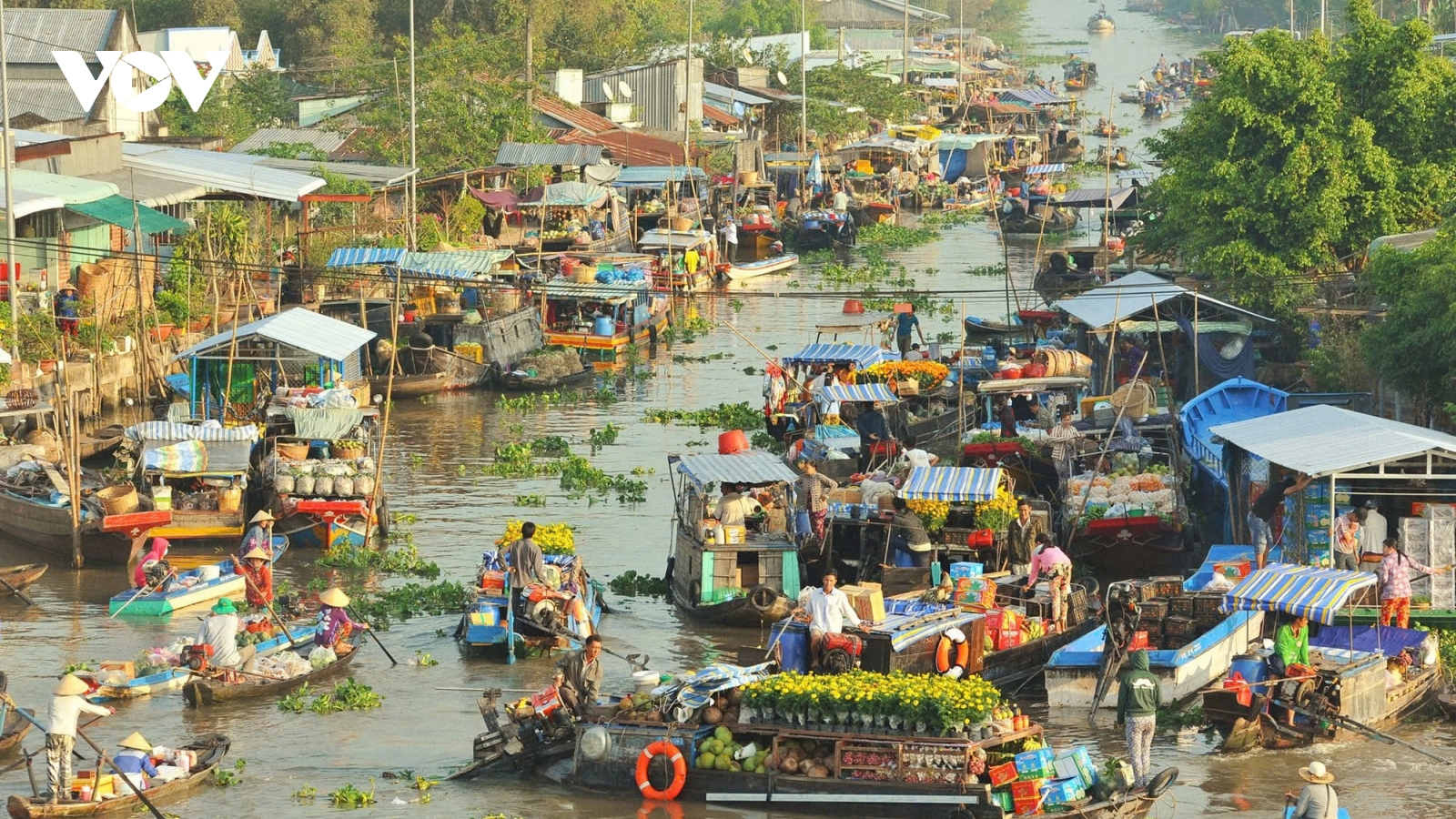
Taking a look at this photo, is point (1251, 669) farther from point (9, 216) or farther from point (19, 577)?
point (9, 216)

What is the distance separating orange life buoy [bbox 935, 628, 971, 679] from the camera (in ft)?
58.0

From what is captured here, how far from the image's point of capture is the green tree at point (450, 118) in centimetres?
4981

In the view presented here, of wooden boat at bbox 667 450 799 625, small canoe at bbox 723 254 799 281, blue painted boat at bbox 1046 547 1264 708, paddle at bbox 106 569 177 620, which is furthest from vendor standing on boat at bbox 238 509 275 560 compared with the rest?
small canoe at bbox 723 254 799 281

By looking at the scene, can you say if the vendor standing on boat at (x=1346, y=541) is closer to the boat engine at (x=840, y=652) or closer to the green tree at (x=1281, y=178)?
the boat engine at (x=840, y=652)

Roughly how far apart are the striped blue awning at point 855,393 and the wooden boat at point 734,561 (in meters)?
5.73

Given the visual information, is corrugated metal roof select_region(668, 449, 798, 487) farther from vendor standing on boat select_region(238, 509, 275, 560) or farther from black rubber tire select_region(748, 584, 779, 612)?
vendor standing on boat select_region(238, 509, 275, 560)

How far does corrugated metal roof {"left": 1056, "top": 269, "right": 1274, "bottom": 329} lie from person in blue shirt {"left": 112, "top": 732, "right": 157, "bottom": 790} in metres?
16.1

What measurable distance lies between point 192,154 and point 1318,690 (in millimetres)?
31529

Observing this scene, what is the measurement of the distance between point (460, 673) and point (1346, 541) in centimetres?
877

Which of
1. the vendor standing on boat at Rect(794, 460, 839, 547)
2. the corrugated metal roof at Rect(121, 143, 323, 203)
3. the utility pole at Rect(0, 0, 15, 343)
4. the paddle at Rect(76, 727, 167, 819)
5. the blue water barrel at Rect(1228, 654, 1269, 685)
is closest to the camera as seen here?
the paddle at Rect(76, 727, 167, 819)

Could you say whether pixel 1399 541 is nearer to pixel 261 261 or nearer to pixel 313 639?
pixel 313 639

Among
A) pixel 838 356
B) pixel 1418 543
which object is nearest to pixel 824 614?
pixel 1418 543

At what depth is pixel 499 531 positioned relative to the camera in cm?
2570

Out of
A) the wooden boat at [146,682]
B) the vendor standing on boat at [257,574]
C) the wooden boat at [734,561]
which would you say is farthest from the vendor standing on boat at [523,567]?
the vendor standing on boat at [257,574]
